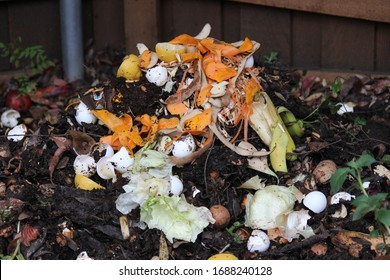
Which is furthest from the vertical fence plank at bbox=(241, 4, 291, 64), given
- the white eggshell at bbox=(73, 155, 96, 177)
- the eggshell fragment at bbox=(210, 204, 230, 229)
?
the eggshell fragment at bbox=(210, 204, 230, 229)

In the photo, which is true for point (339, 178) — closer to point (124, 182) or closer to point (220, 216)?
point (220, 216)

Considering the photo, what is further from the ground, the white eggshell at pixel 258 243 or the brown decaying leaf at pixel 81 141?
the brown decaying leaf at pixel 81 141

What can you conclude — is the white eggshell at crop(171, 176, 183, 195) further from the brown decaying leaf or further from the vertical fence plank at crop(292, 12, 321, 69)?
the vertical fence plank at crop(292, 12, 321, 69)

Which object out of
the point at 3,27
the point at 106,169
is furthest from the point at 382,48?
the point at 3,27

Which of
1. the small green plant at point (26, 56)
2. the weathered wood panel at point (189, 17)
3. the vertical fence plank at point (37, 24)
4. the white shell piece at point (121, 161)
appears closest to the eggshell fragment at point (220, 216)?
the white shell piece at point (121, 161)

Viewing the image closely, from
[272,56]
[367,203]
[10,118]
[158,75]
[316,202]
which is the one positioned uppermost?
[158,75]

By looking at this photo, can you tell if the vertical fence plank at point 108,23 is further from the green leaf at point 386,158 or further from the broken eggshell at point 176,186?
the green leaf at point 386,158

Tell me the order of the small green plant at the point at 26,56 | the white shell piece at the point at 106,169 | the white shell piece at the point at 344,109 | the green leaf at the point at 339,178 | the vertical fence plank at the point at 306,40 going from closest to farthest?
the green leaf at the point at 339,178 → the white shell piece at the point at 106,169 → the white shell piece at the point at 344,109 → the vertical fence plank at the point at 306,40 → the small green plant at the point at 26,56

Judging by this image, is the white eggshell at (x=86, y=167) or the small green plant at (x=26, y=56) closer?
the white eggshell at (x=86, y=167)
